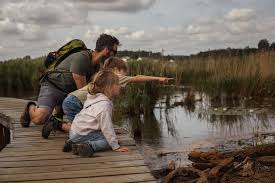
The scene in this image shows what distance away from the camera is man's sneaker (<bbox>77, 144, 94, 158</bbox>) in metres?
4.19

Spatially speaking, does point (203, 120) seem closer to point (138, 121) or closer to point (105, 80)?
point (138, 121)

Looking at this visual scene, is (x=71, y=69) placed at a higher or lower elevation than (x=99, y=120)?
higher

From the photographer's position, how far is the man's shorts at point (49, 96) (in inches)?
226

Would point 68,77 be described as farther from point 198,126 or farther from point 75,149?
point 198,126

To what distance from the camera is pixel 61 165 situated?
12.9 ft

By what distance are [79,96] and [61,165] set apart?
1300mm

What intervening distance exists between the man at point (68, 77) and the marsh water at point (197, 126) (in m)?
1.49

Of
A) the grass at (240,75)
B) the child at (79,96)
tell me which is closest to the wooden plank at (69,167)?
the child at (79,96)

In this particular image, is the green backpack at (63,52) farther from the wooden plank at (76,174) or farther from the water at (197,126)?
the wooden plank at (76,174)

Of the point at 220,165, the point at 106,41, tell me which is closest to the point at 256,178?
the point at 220,165

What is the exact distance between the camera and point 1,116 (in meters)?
7.26

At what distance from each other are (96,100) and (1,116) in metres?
3.32

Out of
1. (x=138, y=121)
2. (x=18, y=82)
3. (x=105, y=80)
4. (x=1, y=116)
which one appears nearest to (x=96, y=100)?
(x=105, y=80)

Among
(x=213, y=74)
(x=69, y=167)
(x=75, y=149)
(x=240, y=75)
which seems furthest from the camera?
(x=213, y=74)
